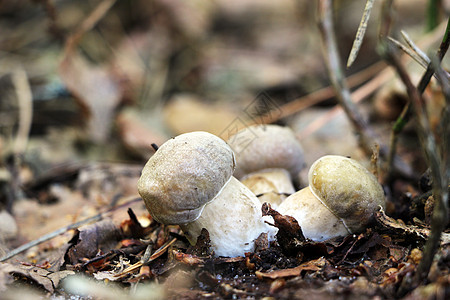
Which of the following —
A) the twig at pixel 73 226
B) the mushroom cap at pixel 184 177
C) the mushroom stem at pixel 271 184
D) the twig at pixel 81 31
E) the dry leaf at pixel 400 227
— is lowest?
the twig at pixel 73 226

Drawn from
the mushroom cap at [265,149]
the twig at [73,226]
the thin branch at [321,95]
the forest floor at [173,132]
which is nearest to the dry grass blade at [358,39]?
the forest floor at [173,132]

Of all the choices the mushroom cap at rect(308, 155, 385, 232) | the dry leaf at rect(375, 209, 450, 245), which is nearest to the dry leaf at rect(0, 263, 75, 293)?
the mushroom cap at rect(308, 155, 385, 232)

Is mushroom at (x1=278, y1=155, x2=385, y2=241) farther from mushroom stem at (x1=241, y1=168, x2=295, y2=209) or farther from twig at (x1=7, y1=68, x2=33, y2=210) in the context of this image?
twig at (x1=7, y1=68, x2=33, y2=210)

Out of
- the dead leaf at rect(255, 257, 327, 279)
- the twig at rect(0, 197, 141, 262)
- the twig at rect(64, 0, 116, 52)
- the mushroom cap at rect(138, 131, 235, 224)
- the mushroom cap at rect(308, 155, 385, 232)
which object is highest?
the twig at rect(64, 0, 116, 52)

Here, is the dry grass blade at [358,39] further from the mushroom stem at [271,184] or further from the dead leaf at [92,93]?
the dead leaf at [92,93]

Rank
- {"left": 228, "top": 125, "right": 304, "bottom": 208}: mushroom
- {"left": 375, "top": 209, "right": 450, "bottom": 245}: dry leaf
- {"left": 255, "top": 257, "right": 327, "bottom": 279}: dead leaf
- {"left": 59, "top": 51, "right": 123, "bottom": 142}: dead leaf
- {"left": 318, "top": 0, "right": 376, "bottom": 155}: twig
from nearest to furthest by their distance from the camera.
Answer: {"left": 255, "top": 257, "right": 327, "bottom": 279}: dead leaf
{"left": 375, "top": 209, "right": 450, "bottom": 245}: dry leaf
{"left": 228, "top": 125, "right": 304, "bottom": 208}: mushroom
{"left": 318, "top": 0, "right": 376, "bottom": 155}: twig
{"left": 59, "top": 51, "right": 123, "bottom": 142}: dead leaf

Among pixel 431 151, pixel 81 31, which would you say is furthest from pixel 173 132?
pixel 431 151

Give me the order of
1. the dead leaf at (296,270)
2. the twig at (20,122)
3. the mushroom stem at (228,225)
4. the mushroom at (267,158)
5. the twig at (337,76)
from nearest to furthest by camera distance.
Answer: the dead leaf at (296,270) → the mushroom stem at (228,225) → the mushroom at (267,158) → the twig at (337,76) → the twig at (20,122)

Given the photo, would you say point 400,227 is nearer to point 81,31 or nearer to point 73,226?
point 73,226
